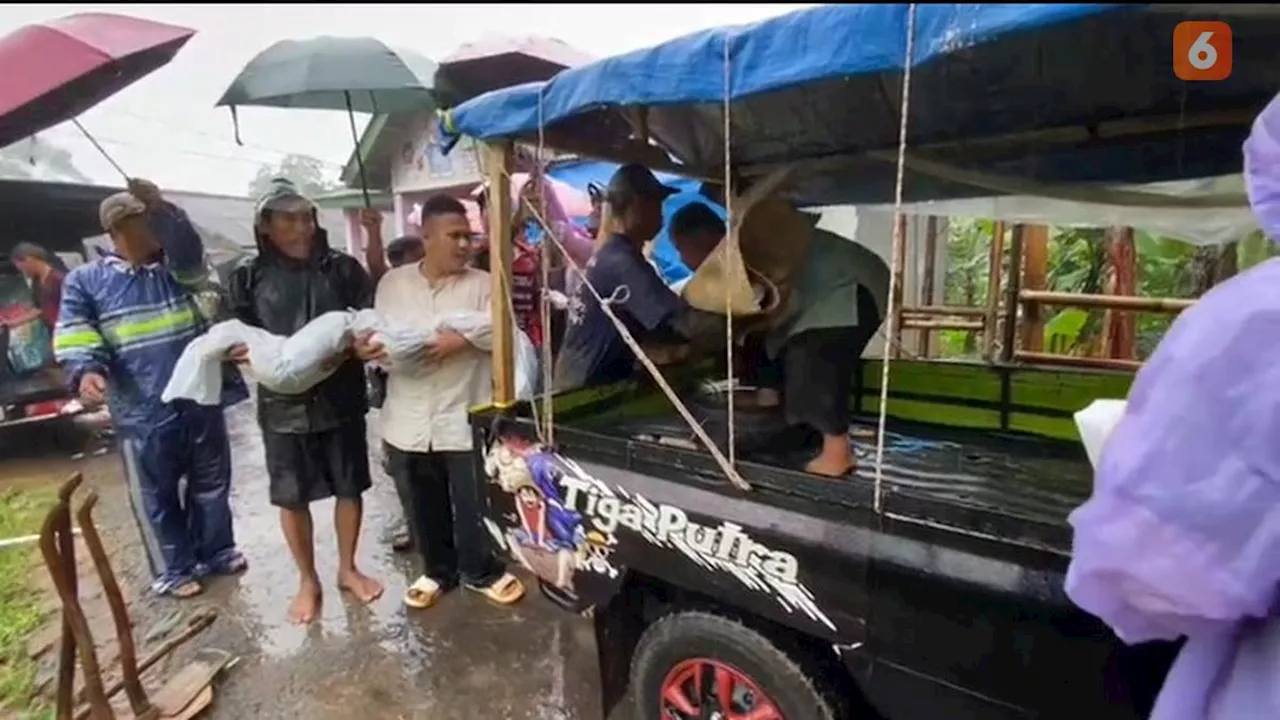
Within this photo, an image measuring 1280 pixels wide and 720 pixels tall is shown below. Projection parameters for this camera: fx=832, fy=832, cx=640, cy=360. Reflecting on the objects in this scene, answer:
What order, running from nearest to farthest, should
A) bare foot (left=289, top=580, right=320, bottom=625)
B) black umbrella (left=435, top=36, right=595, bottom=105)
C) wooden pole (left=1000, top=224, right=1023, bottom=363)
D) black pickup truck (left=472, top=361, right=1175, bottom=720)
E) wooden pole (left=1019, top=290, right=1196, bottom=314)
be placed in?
black pickup truck (left=472, top=361, right=1175, bottom=720), bare foot (left=289, top=580, right=320, bottom=625), wooden pole (left=1019, top=290, right=1196, bottom=314), black umbrella (left=435, top=36, right=595, bottom=105), wooden pole (left=1000, top=224, right=1023, bottom=363)

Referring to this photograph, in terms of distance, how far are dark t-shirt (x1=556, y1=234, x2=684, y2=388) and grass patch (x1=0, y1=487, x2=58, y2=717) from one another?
2332mm

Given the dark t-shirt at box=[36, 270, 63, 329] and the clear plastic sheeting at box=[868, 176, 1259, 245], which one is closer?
the clear plastic sheeting at box=[868, 176, 1259, 245]

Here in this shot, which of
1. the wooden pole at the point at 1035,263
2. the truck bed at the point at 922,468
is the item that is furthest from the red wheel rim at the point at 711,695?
the wooden pole at the point at 1035,263

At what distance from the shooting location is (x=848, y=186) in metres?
3.65

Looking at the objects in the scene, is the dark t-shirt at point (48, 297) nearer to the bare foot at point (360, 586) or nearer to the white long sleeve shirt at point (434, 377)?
the bare foot at point (360, 586)

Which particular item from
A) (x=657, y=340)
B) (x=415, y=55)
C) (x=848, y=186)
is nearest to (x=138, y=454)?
(x=657, y=340)

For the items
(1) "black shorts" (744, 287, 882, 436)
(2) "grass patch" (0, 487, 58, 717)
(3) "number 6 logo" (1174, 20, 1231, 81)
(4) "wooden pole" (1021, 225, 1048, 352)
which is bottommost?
(2) "grass patch" (0, 487, 58, 717)

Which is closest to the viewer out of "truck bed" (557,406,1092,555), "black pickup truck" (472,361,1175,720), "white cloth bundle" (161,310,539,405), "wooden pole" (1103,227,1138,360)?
"black pickup truck" (472,361,1175,720)

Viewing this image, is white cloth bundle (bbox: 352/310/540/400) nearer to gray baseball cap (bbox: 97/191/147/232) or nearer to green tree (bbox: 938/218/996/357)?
gray baseball cap (bbox: 97/191/147/232)

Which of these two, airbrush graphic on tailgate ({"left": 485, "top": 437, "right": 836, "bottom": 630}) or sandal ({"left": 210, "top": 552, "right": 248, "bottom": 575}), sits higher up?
airbrush graphic on tailgate ({"left": 485, "top": 437, "right": 836, "bottom": 630})

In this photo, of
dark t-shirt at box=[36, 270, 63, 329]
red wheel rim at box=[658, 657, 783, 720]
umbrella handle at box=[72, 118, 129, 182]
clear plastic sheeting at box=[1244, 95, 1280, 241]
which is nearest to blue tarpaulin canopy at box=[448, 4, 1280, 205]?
clear plastic sheeting at box=[1244, 95, 1280, 241]

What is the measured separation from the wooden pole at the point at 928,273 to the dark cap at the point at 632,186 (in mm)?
4117

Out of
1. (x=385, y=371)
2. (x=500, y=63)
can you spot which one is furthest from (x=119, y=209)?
(x=500, y=63)

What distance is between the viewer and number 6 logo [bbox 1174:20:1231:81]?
6.93 ft
